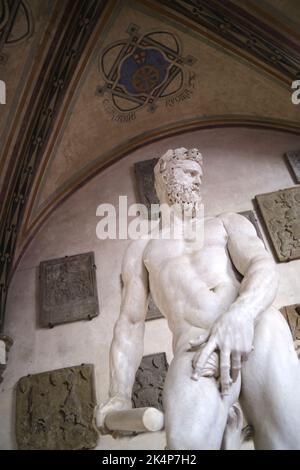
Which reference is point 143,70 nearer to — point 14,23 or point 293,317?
point 14,23

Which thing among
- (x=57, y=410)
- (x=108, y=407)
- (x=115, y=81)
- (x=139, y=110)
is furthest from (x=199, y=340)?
(x=139, y=110)

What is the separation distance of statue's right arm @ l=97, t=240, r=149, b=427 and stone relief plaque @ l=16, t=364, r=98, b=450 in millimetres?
3105

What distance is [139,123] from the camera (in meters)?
8.07

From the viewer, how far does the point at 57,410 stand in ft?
18.4

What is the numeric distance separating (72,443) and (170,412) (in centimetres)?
384

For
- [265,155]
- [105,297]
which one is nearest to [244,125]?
[265,155]

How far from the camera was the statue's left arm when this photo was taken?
6.46ft

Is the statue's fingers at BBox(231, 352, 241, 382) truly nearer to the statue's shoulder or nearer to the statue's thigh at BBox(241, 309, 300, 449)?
the statue's thigh at BBox(241, 309, 300, 449)

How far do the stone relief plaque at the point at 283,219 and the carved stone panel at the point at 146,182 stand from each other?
5.05ft

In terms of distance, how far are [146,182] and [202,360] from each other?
5.62 meters

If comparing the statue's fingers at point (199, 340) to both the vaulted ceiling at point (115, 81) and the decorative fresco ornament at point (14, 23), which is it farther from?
the decorative fresco ornament at point (14, 23)

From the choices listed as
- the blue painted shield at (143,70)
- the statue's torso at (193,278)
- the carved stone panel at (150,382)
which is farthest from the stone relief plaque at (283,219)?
the statue's torso at (193,278)

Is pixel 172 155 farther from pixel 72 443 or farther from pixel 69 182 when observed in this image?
pixel 69 182

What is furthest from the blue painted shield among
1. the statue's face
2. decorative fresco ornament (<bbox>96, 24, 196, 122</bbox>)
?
the statue's face
